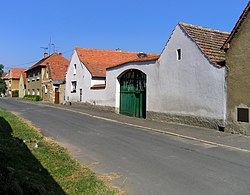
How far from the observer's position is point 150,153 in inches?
333

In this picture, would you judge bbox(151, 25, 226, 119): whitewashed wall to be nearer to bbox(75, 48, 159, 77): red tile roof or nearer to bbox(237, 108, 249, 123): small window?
bbox(237, 108, 249, 123): small window

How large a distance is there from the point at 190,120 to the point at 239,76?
3.65 m

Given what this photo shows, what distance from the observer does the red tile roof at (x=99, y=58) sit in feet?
93.5

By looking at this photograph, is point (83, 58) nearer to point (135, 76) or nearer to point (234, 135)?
point (135, 76)

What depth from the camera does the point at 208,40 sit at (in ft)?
51.8

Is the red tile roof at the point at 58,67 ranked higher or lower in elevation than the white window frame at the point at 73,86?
higher

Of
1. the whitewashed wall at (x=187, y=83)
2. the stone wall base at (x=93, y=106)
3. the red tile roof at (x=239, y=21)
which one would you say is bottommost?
the stone wall base at (x=93, y=106)

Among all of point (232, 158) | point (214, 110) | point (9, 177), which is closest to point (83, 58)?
point (214, 110)

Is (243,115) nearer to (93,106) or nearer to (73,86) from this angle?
(93,106)

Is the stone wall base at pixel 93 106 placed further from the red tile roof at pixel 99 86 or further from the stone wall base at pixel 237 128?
the stone wall base at pixel 237 128

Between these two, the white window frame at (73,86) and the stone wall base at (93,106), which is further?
the white window frame at (73,86)

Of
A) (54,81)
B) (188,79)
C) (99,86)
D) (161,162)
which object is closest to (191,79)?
(188,79)

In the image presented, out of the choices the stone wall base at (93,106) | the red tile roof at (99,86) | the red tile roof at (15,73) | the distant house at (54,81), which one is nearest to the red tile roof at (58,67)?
the distant house at (54,81)

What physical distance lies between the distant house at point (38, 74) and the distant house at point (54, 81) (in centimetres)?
79
